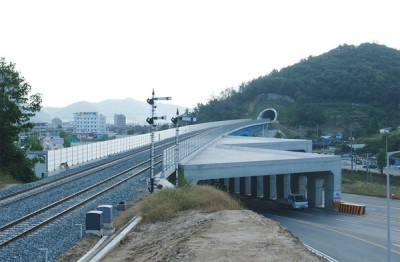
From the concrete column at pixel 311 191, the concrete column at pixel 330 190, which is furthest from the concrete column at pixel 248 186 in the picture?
the concrete column at pixel 330 190

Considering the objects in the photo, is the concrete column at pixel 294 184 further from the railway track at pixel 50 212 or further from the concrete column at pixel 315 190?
the railway track at pixel 50 212

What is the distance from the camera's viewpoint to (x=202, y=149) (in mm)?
42938

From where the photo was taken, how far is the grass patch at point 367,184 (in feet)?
150

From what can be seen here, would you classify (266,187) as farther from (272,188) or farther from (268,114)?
(268,114)

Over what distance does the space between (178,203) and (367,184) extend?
136ft

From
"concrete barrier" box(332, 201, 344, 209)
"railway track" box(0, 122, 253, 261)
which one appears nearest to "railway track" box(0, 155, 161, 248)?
"railway track" box(0, 122, 253, 261)

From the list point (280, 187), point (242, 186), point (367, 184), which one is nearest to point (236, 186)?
point (242, 186)

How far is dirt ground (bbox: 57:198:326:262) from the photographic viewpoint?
457 inches

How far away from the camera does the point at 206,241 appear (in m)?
13.0

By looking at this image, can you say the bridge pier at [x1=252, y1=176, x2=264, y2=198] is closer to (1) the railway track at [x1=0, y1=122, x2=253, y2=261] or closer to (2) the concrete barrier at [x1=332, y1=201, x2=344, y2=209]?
(2) the concrete barrier at [x1=332, y1=201, x2=344, y2=209]

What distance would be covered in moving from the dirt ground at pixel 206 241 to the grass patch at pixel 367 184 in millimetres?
32247

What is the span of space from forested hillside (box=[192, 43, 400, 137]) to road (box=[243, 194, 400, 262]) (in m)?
62.5

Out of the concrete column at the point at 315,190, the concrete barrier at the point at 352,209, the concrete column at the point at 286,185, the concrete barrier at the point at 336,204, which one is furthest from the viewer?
the concrete column at the point at 286,185

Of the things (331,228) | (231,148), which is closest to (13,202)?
(331,228)
